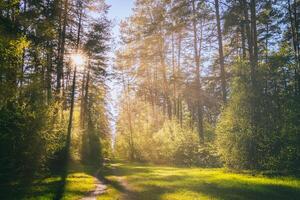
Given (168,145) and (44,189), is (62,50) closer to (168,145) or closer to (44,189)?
(44,189)

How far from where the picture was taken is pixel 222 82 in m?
30.3

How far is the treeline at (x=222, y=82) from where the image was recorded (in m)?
23.5

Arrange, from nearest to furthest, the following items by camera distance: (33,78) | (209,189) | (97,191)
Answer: (209,189), (97,191), (33,78)

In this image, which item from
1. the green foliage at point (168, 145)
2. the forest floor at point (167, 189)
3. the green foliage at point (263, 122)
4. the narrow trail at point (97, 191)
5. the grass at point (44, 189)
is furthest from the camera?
the green foliage at point (168, 145)

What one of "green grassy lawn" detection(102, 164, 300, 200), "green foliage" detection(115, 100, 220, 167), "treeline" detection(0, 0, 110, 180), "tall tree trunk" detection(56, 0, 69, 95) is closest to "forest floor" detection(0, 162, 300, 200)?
"green grassy lawn" detection(102, 164, 300, 200)

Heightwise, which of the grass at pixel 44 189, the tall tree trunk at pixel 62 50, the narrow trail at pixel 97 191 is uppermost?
the tall tree trunk at pixel 62 50

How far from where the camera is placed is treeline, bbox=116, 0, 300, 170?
76.9 feet

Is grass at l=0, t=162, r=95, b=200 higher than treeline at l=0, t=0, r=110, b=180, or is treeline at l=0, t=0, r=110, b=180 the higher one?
treeline at l=0, t=0, r=110, b=180

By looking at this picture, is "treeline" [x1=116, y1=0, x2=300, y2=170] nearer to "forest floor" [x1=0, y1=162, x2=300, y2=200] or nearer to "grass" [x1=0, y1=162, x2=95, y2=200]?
"forest floor" [x1=0, y1=162, x2=300, y2=200]

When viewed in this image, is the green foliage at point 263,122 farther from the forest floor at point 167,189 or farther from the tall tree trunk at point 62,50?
the tall tree trunk at point 62,50

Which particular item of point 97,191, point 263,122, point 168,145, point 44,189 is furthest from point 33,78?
point 168,145

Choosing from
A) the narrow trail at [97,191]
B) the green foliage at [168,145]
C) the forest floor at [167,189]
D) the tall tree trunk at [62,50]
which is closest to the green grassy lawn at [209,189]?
the forest floor at [167,189]

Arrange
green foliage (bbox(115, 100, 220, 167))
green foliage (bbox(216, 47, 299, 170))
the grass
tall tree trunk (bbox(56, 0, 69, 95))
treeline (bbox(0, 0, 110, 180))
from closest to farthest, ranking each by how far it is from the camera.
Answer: the grass, treeline (bbox(0, 0, 110, 180)), green foliage (bbox(216, 47, 299, 170)), tall tree trunk (bbox(56, 0, 69, 95)), green foliage (bbox(115, 100, 220, 167))

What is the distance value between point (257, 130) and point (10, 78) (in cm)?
1491
